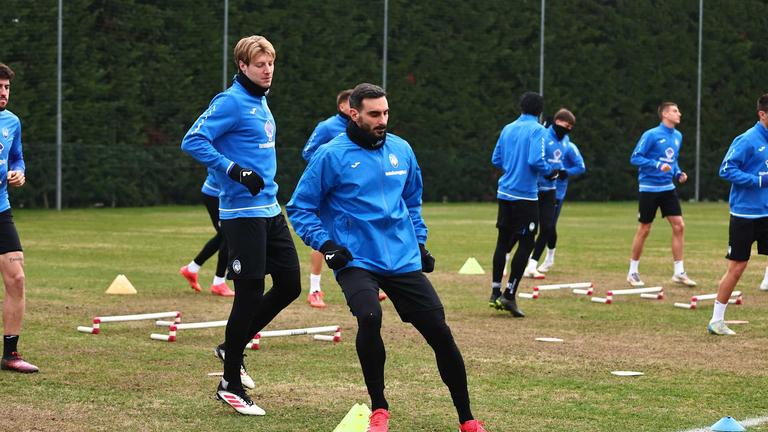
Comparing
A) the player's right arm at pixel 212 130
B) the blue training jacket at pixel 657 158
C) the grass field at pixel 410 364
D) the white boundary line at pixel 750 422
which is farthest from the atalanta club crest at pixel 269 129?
the blue training jacket at pixel 657 158

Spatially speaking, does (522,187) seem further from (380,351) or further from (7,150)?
(380,351)

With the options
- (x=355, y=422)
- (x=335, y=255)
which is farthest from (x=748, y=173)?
(x=355, y=422)

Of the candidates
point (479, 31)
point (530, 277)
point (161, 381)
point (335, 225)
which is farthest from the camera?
point (479, 31)

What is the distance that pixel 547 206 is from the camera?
16016 mm

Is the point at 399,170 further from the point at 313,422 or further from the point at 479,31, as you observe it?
the point at 479,31

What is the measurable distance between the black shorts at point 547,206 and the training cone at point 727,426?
937cm

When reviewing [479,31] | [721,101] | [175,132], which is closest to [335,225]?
[175,132]

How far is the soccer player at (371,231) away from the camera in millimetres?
6629

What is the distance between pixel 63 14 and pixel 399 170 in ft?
85.7

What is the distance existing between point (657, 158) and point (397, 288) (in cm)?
943

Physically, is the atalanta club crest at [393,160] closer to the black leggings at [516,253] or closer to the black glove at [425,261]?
the black glove at [425,261]

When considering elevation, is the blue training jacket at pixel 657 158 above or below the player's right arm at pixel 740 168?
below

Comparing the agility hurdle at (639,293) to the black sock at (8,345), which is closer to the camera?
the black sock at (8,345)

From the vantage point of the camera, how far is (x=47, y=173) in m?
30.5
